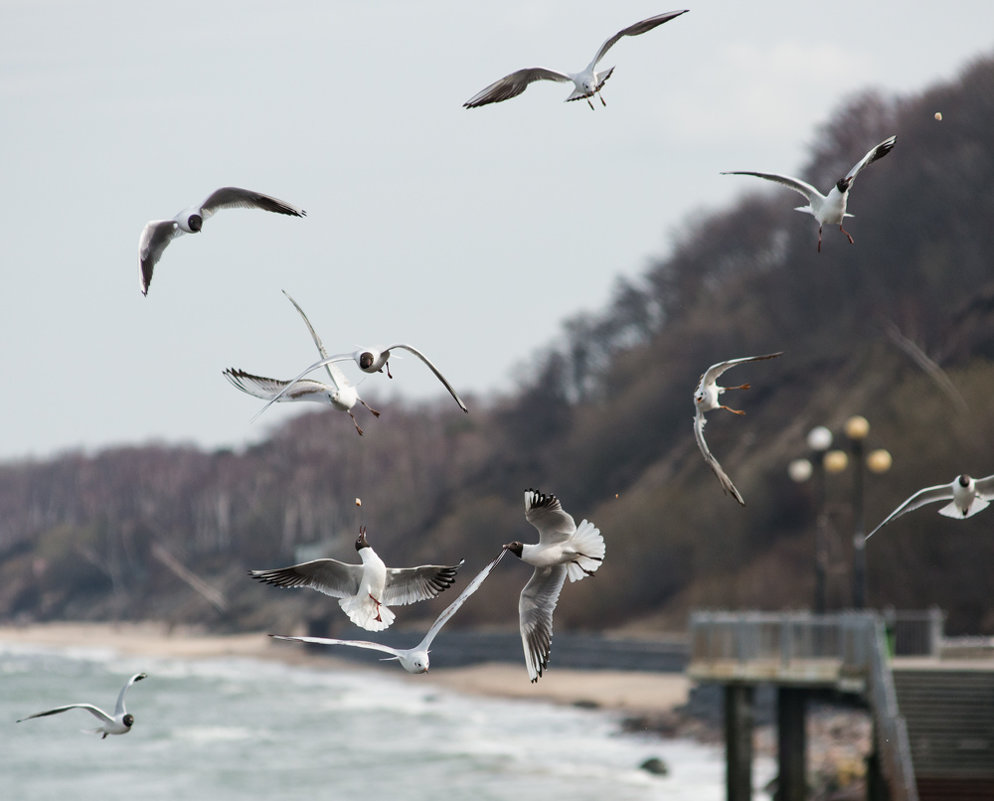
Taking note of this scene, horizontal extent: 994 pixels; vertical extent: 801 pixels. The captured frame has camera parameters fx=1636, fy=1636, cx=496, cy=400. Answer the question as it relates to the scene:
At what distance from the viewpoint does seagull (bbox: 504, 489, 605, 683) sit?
8625 millimetres

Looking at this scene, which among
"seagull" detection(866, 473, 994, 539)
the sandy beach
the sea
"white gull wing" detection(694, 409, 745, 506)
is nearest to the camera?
"white gull wing" detection(694, 409, 745, 506)

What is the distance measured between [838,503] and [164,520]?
8226 cm

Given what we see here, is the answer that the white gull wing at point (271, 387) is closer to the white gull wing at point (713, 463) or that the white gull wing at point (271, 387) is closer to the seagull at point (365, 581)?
the seagull at point (365, 581)

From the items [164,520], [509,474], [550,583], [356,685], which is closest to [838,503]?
[356,685]

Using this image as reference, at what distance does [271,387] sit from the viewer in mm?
8859

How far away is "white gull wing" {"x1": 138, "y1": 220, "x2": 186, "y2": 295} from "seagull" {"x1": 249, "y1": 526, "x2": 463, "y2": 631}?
1.81m

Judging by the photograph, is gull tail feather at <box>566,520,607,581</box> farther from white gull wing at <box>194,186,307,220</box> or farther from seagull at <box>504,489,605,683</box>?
white gull wing at <box>194,186,307,220</box>

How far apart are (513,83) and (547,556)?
2.64 meters

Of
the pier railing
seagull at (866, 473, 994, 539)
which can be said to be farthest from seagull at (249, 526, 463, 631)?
the pier railing

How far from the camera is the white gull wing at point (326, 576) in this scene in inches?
345

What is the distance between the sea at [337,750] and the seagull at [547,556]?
20374 mm

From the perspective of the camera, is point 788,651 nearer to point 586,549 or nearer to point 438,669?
point 586,549

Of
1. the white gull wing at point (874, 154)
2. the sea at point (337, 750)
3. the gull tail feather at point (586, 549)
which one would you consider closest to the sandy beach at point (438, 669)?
the sea at point (337, 750)

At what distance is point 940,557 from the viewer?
136ft
